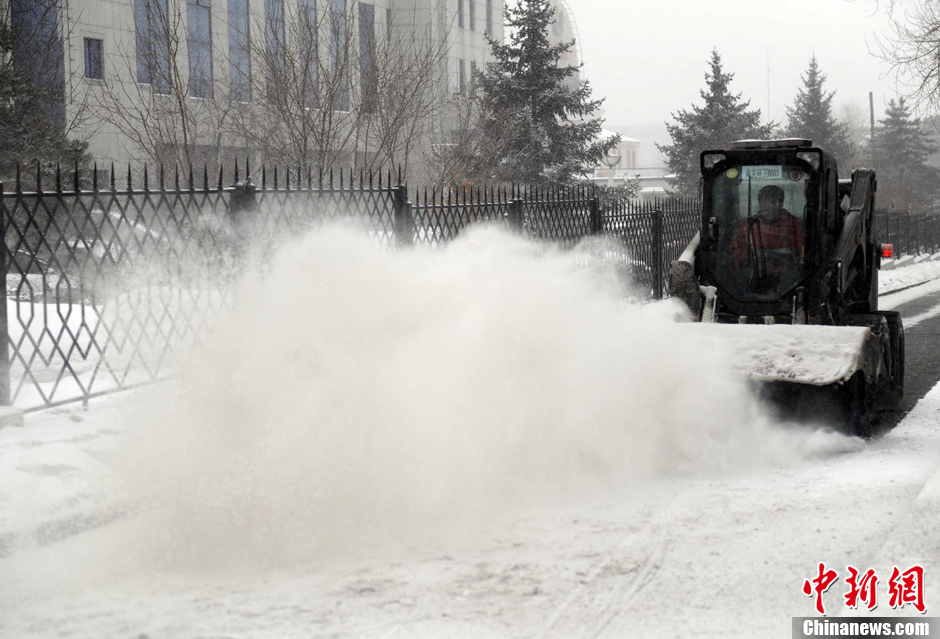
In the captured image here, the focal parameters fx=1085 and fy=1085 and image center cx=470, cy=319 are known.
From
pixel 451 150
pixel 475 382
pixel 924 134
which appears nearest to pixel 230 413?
pixel 475 382

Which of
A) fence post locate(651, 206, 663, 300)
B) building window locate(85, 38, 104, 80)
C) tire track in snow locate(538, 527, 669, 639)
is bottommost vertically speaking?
tire track in snow locate(538, 527, 669, 639)

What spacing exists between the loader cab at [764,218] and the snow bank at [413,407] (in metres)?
1.67

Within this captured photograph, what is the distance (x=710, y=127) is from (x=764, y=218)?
110 ft

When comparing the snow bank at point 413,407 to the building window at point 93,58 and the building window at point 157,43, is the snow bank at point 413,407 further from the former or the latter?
the building window at point 93,58

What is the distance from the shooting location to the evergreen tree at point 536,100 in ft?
92.8

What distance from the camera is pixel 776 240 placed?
8789mm

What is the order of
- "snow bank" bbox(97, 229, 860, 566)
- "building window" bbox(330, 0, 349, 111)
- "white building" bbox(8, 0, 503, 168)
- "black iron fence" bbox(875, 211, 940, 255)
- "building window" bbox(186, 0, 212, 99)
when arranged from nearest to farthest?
"snow bank" bbox(97, 229, 860, 566)
"building window" bbox(330, 0, 349, 111)
"white building" bbox(8, 0, 503, 168)
"black iron fence" bbox(875, 211, 940, 255)
"building window" bbox(186, 0, 212, 99)

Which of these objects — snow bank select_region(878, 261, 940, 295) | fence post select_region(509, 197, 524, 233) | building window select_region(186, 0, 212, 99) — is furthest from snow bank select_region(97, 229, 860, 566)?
building window select_region(186, 0, 212, 99)

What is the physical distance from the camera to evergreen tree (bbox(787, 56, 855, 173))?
51.6m

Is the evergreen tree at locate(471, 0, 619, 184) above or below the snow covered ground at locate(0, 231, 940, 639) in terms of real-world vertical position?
above

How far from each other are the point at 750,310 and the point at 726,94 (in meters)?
34.0

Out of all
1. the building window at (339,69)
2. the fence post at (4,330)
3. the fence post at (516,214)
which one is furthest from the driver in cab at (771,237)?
the building window at (339,69)

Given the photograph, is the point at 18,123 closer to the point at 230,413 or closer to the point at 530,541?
the point at 230,413

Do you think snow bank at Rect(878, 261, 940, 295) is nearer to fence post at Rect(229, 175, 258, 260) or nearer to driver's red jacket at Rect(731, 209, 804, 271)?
driver's red jacket at Rect(731, 209, 804, 271)
